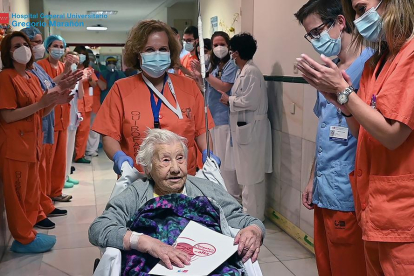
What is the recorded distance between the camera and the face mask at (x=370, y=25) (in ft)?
4.87

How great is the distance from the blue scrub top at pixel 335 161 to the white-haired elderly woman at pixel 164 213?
16.0 inches

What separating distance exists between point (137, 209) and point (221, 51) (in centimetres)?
303

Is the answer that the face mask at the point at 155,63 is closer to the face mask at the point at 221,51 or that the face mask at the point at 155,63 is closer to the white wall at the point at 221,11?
the face mask at the point at 221,51

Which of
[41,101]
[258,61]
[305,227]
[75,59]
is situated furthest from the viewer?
[75,59]

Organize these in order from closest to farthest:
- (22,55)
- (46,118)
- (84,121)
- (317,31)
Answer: (317,31), (22,55), (46,118), (84,121)

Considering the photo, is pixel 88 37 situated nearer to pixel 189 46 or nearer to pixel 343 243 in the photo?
pixel 189 46

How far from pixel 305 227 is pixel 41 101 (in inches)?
85.7

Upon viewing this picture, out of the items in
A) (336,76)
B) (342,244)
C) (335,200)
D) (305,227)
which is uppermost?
(336,76)

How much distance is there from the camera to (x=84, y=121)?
6934 millimetres

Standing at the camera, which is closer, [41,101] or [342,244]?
[342,244]

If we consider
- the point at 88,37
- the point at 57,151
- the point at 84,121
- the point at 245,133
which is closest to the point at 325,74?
the point at 245,133

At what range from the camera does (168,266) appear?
1.65 metres

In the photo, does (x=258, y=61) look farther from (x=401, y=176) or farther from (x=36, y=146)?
(x=401, y=176)

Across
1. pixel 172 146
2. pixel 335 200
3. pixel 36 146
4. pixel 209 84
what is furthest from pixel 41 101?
pixel 335 200
